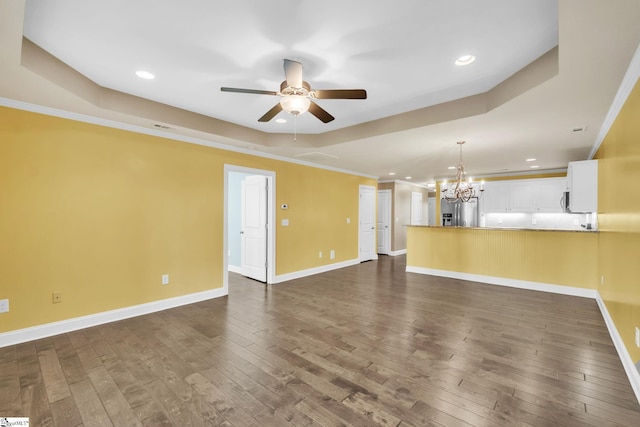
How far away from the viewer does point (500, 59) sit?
2.43 meters

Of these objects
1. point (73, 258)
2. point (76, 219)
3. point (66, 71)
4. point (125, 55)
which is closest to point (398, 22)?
point (125, 55)

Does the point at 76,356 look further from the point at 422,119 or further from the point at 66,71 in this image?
the point at 422,119

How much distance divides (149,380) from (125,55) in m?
2.78

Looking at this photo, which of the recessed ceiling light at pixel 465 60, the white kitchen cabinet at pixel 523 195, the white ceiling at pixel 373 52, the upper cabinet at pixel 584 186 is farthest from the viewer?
the white kitchen cabinet at pixel 523 195

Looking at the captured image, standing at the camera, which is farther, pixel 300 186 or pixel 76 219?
pixel 300 186

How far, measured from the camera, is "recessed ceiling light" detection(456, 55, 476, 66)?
94.8 inches

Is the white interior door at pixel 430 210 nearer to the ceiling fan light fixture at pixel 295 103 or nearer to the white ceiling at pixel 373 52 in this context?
the white ceiling at pixel 373 52

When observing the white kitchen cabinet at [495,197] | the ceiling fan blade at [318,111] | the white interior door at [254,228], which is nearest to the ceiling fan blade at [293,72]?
the ceiling fan blade at [318,111]

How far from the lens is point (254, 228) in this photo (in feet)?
18.8

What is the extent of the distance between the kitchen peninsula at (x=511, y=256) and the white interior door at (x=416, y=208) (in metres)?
3.55

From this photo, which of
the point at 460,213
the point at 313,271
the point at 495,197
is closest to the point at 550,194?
the point at 495,197

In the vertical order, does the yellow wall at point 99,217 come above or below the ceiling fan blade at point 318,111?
below

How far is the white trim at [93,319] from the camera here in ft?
9.53

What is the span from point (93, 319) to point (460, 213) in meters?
8.79
